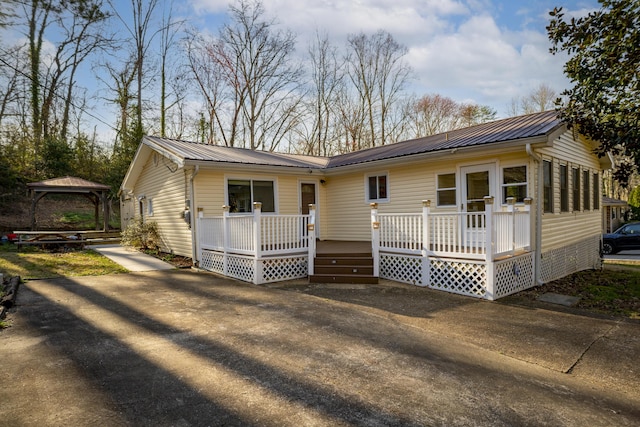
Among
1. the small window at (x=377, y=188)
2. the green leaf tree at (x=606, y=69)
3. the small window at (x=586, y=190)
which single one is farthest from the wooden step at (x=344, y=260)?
the small window at (x=586, y=190)

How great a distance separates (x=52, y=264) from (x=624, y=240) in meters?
25.1

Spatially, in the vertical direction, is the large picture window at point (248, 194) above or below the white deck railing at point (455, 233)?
above

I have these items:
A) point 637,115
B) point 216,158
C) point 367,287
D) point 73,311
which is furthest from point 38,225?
point 637,115

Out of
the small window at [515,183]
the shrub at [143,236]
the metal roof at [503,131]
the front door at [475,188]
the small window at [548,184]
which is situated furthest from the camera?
the shrub at [143,236]

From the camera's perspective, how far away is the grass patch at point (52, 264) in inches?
365

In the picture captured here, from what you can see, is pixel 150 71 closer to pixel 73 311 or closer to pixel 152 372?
pixel 73 311

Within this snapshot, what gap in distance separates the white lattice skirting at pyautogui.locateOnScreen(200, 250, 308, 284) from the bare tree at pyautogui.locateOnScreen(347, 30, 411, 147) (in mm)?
18655

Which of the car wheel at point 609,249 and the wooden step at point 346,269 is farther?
the car wheel at point 609,249

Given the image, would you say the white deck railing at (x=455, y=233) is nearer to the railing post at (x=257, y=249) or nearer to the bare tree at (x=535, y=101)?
the railing post at (x=257, y=249)

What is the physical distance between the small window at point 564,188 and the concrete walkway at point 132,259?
36.8ft

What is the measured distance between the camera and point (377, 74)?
2620 cm

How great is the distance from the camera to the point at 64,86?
2269 centimetres

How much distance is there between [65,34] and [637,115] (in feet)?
94.1

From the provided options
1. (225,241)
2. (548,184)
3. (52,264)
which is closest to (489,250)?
(548,184)
